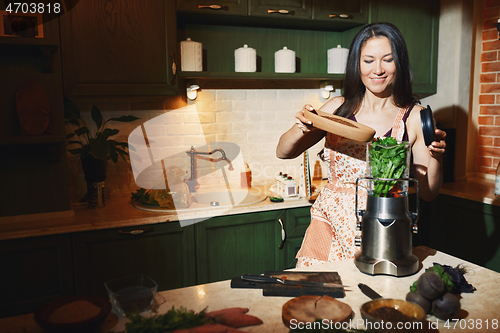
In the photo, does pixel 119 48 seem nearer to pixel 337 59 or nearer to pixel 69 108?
pixel 69 108

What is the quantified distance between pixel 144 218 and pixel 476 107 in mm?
2727

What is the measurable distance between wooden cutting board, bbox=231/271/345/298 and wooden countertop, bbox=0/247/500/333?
0.02 metres

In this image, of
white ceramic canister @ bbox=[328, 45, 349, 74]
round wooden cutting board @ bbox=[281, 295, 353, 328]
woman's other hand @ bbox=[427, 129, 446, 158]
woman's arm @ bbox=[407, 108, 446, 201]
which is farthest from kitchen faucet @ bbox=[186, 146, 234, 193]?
round wooden cutting board @ bbox=[281, 295, 353, 328]

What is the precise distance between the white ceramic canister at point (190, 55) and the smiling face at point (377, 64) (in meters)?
1.20

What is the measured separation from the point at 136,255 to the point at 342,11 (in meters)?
2.13

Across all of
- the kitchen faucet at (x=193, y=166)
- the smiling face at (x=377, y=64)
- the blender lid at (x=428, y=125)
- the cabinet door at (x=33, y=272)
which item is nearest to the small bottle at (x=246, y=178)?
the kitchen faucet at (x=193, y=166)

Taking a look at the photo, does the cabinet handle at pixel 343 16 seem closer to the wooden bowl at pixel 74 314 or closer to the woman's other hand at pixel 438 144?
the woman's other hand at pixel 438 144

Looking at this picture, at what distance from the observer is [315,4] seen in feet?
9.11

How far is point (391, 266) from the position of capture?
1.32m

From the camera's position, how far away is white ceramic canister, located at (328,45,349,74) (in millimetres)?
3023

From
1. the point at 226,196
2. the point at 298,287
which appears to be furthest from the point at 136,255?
the point at 298,287

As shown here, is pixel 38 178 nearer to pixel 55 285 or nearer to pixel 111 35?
pixel 55 285

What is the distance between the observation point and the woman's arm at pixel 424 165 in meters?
1.68

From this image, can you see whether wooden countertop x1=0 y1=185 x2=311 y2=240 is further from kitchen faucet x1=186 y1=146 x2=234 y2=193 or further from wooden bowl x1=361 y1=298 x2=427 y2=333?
wooden bowl x1=361 y1=298 x2=427 y2=333
